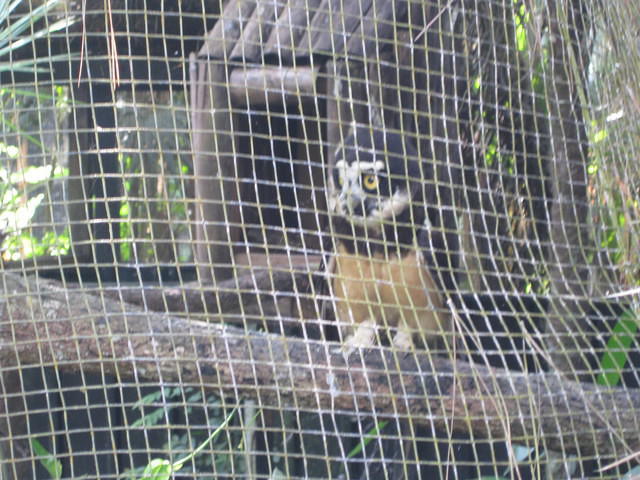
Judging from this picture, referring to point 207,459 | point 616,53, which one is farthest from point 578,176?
point 207,459

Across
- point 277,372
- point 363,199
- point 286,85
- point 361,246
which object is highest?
point 286,85

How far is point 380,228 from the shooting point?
2193 millimetres

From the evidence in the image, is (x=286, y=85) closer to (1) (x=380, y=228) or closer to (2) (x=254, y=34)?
(2) (x=254, y=34)

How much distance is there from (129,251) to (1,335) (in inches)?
60.6

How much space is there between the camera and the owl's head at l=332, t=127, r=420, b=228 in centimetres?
209

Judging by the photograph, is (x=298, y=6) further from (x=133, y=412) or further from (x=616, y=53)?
(x=133, y=412)

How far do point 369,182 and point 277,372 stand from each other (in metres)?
0.64

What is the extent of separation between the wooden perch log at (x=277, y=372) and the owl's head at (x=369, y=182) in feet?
1.54

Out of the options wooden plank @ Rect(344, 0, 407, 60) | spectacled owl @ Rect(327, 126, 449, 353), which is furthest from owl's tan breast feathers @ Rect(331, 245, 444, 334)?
wooden plank @ Rect(344, 0, 407, 60)

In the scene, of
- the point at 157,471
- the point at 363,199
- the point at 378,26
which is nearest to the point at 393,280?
the point at 363,199

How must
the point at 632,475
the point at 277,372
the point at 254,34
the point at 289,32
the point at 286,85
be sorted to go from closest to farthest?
the point at 632,475 → the point at 277,372 → the point at 289,32 → the point at 254,34 → the point at 286,85

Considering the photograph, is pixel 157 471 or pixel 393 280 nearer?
pixel 157 471

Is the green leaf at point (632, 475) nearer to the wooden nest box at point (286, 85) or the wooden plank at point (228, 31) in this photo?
the wooden nest box at point (286, 85)

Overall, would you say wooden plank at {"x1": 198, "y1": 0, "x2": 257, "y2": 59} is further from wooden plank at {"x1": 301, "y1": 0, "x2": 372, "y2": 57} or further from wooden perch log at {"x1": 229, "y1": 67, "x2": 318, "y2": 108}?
wooden plank at {"x1": 301, "y1": 0, "x2": 372, "y2": 57}
